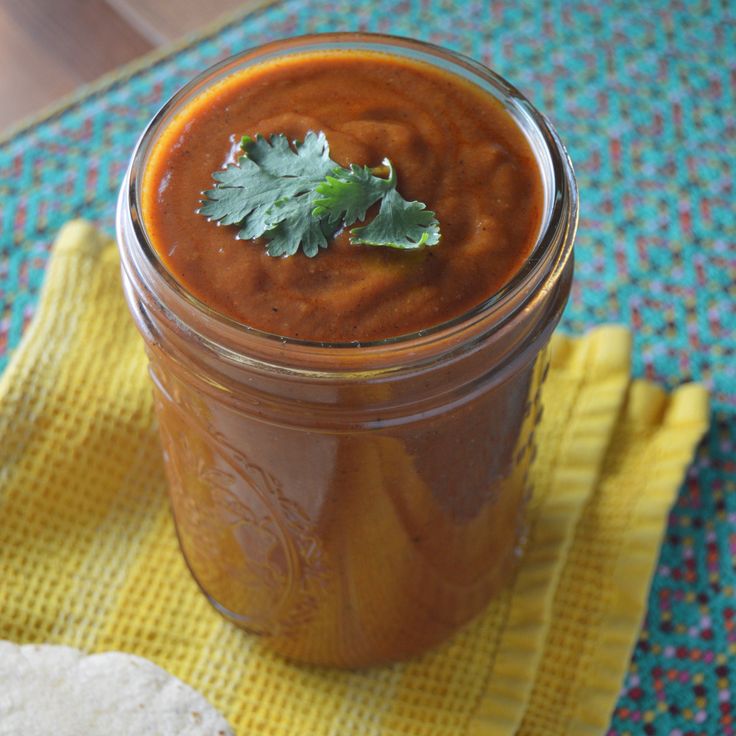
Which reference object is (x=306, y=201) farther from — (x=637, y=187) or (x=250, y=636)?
(x=637, y=187)

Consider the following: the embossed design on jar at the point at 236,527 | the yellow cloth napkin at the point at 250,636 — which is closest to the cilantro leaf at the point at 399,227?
the embossed design on jar at the point at 236,527

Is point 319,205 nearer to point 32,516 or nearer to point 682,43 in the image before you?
point 32,516

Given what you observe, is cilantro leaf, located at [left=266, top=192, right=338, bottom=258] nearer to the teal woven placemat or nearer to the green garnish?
the green garnish

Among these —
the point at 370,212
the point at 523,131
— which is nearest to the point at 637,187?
the point at 523,131

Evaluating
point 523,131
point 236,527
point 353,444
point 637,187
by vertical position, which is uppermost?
point 523,131

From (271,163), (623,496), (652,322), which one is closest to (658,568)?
(623,496)
